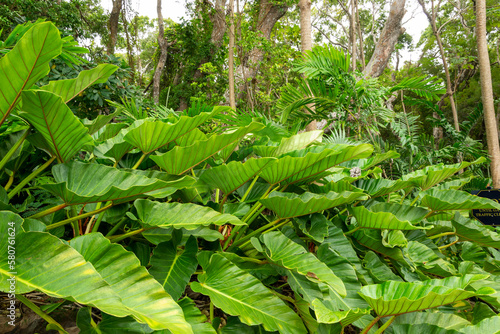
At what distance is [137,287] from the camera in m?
0.54

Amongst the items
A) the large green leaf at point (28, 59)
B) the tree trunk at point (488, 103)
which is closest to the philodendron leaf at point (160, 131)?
the large green leaf at point (28, 59)

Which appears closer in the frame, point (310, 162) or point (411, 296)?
point (411, 296)

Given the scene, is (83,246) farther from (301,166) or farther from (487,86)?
(487,86)

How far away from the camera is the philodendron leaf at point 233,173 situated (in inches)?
32.8

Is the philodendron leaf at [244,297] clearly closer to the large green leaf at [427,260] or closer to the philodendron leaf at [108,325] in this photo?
the philodendron leaf at [108,325]

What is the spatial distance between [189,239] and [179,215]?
11 cm

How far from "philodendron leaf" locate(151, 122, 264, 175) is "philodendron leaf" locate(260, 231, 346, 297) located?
31 centimetres

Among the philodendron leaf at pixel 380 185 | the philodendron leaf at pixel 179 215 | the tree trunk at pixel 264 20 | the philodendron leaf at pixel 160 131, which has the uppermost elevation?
the tree trunk at pixel 264 20

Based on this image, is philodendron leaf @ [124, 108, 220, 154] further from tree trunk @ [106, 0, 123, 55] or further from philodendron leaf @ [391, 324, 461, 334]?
tree trunk @ [106, 0, 123, 55]

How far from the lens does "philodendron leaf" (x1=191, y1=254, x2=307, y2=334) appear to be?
0.67 m

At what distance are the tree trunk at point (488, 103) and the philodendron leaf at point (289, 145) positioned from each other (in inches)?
113

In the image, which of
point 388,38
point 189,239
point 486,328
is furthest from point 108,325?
point 388,38

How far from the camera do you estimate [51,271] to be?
479mm

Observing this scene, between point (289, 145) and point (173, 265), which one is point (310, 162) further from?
point (173, 265)
